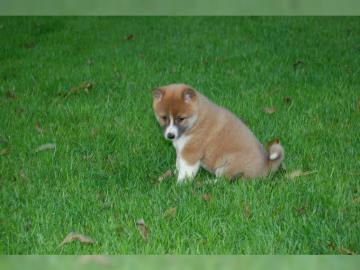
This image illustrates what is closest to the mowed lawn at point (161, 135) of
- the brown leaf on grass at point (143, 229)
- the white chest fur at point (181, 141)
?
the brown leaf on grass at point (143, 229)

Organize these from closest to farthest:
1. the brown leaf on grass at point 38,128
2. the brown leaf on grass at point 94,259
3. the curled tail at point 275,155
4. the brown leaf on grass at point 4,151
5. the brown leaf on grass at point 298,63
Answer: the brown leaf on grass at point 94,259 < the curled tail at point 275,155 < the brown leaf on grass at point 4,151 < the brown leaf on grass at point 38,128 < the brown leaf on grass at point 298,63

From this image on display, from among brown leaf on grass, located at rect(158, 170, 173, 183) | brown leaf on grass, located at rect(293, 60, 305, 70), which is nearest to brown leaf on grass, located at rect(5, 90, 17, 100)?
brown leaf on grass, located at rect(158, 170, 173, 183)

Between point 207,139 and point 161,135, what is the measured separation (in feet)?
3.95

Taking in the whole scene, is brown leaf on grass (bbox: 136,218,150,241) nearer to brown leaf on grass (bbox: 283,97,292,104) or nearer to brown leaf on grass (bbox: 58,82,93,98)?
brown leaf on grass (bbox: 283,97,292,104)

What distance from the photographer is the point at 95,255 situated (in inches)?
171

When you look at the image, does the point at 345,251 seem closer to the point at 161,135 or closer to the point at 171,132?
the point at 171,132

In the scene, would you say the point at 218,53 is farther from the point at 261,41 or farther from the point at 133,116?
the point at 133,116

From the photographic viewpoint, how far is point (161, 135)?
6.98 metres

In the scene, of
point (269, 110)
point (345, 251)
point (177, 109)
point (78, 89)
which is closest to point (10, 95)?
point (78, 89)

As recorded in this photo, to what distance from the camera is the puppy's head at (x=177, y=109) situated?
571 centimetres

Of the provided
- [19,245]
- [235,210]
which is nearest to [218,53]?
[235,210]

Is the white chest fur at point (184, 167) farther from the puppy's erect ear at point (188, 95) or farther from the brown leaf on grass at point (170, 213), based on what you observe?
the brown leaf on grass at point (170, 213)

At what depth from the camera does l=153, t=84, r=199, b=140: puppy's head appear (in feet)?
18.7

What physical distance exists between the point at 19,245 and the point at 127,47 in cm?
651
